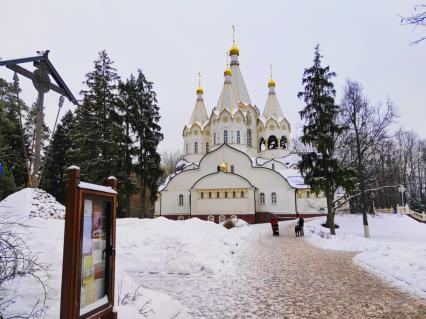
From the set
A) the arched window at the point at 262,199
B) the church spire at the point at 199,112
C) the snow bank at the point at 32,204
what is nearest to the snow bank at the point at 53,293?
the snow bank at the point at 32,204

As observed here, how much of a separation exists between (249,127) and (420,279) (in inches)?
1564

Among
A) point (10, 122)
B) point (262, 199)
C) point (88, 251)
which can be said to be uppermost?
point (10, 122)

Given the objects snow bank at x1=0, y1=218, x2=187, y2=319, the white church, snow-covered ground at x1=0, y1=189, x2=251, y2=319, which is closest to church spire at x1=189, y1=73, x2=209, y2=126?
the white church

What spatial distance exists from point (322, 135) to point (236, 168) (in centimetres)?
2028

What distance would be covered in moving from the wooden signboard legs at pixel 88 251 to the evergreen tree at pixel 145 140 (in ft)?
80.9

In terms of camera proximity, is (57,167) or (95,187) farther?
(57,167)

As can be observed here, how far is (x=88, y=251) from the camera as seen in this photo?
389 cm

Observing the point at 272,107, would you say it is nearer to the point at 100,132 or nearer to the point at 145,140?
the point at 145,140

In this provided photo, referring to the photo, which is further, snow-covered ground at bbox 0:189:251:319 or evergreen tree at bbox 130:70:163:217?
evergreen tree at bbox 130:70:163:217

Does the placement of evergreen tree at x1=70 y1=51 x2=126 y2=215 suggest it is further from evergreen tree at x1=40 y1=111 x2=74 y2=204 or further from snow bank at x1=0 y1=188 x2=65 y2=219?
snow bank at x1=0 y1=188 x2=65 y2=219

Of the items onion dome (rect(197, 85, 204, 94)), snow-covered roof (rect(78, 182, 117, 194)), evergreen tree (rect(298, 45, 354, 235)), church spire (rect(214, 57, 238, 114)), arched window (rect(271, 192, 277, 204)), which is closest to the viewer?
snow-covered roof (rect(78, 182, 117, 194))

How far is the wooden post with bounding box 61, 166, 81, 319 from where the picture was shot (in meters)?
3.42

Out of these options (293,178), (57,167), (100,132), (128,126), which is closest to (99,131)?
(100,132)

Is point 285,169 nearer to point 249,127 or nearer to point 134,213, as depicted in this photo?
point 249,127
